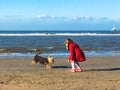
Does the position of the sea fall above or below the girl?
below

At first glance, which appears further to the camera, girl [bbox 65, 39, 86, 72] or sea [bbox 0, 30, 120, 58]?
sea [bbox 0, 30, 120, 58]

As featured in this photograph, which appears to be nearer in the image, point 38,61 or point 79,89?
point 79,89

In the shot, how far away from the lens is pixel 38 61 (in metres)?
19.7

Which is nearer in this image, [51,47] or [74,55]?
[74,55]

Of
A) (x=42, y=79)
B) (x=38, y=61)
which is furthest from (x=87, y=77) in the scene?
(x=38, y=61)

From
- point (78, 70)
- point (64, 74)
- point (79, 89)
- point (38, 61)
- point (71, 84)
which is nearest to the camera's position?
point (79, 89)

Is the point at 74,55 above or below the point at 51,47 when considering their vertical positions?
above

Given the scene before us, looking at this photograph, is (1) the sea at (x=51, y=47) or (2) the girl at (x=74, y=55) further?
(1) the sea at (x=51, y=47)

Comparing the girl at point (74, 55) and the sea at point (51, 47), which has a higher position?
the girl at point (74, 55)

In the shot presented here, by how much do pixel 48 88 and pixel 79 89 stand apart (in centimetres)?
91

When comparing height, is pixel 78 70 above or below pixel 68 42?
below

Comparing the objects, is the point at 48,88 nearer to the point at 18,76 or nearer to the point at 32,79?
the point at 32,79

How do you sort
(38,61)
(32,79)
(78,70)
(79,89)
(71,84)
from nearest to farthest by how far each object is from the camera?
1. (79,89)
2. (71,84)
3. (32,79)
4. (78,70)
5. (38,61)

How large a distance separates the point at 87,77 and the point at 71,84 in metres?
2.14
